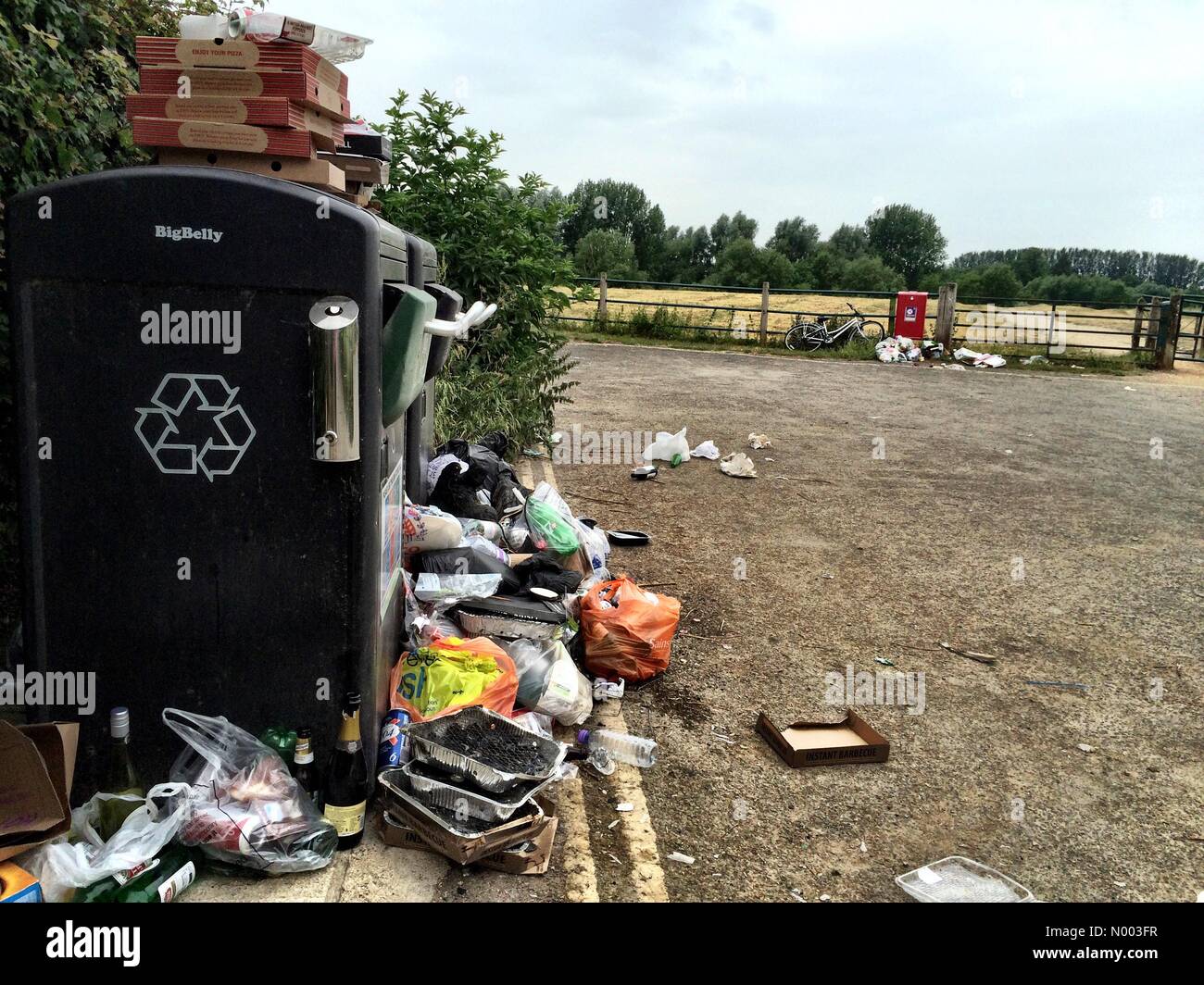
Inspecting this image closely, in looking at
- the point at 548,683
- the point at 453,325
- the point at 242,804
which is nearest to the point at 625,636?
the point at 548,683

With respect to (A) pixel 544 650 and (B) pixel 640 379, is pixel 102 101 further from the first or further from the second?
(B) pixel 640 379

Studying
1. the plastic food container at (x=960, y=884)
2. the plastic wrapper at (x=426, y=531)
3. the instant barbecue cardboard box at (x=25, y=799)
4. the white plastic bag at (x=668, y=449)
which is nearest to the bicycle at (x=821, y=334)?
the white plastic bag at (x=668, y=449)

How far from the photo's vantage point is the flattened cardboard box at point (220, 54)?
2.44m

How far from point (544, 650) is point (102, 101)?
2597 millimetres

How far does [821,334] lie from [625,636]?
52.3ft

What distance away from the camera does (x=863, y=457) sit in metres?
8.25

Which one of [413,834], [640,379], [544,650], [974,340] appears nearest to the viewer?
[413,834]

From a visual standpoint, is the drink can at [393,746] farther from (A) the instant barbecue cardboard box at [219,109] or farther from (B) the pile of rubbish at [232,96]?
(A) the instant barbecue cardboard box at [219,109]

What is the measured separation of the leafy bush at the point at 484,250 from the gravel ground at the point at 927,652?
2.54 ft

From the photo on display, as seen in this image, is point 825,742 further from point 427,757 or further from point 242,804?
point 242,804

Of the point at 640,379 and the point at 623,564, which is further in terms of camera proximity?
the point at 640,379

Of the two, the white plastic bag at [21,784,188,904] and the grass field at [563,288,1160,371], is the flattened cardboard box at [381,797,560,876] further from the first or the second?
the grass field at [563,288,1160,371]

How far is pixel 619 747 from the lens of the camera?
3.21m

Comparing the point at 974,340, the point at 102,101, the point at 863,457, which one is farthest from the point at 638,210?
the point at 102,101
